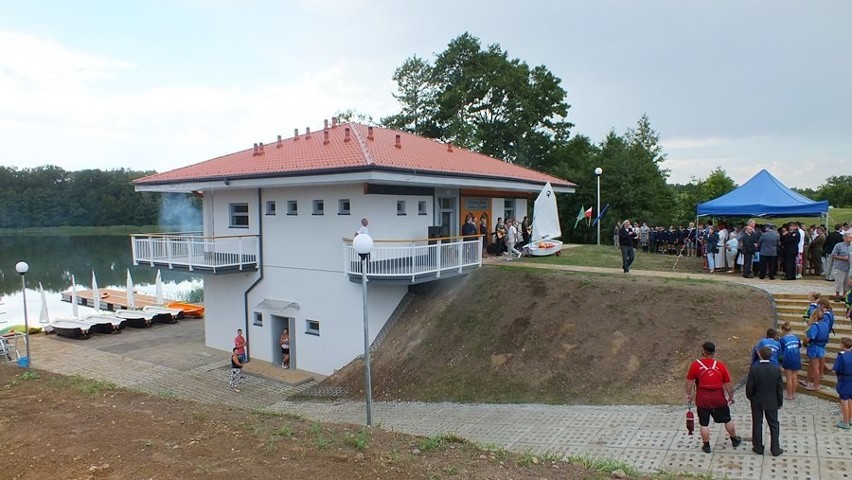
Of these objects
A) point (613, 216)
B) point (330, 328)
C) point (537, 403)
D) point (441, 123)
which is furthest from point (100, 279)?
point (537, 403)

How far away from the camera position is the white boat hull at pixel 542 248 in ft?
66.0

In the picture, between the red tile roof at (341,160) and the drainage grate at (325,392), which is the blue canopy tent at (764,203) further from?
the drainage grate at (325,392)

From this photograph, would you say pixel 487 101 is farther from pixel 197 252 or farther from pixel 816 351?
pixel 816 351

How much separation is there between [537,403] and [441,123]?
37.9 metres

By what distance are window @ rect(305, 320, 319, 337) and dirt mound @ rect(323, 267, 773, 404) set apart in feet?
7.18

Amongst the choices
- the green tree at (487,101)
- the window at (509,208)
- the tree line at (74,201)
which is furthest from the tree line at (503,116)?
the tree line at (74,201)

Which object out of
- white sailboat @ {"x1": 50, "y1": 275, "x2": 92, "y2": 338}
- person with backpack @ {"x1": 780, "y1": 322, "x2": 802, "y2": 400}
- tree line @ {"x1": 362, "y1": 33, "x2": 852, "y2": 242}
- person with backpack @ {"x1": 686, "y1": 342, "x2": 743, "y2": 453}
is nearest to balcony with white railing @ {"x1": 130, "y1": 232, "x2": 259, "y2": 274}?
white sailboat @ {"x1": 50, "y1": 275, "x2": 92, "y2": 338}

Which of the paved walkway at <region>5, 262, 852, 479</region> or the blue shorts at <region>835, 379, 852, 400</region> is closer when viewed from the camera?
the paved walkway at <region>5, 262, 852, 479</region>

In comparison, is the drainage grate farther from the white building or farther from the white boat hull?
the white boat hull

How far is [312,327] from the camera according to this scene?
57.0ft

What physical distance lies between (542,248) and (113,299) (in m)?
31.7

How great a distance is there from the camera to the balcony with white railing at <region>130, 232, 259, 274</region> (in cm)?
1797

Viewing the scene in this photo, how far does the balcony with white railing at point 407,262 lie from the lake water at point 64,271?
21.3 m

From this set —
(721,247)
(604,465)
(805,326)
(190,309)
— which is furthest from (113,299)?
(805,326)
